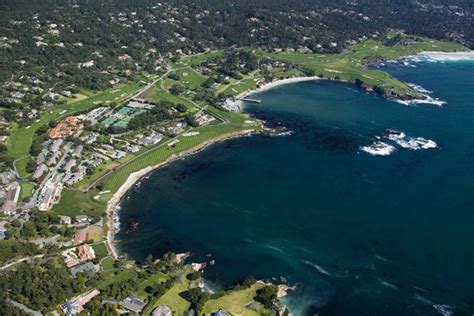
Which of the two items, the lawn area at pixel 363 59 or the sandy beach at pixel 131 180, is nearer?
the sandy beach at pixel 131 180

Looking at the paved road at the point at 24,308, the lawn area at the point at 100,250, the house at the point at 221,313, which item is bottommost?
the paved road at the point at 24,308

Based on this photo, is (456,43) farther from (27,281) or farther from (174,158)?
(27,281)

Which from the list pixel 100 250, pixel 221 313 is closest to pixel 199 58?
pixel 100 250

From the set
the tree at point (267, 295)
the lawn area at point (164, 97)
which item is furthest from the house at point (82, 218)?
the lawn area at point (164, 97)

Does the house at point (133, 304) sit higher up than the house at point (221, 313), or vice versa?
the house at point (221, 313)

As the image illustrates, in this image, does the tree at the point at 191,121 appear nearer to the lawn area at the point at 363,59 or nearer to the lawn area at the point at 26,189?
the lawn area at the point at 26,189

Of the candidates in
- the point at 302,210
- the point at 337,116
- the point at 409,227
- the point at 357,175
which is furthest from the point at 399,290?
the point at 337,116

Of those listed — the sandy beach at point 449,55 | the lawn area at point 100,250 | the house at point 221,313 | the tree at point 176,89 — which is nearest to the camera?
the house at point 221,313
